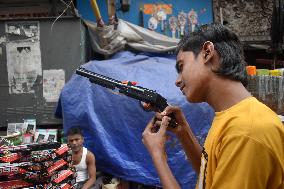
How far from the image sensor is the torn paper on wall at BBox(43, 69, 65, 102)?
241 inches

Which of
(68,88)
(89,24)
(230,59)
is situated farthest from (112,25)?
(230,59)

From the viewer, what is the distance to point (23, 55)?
6.08 m

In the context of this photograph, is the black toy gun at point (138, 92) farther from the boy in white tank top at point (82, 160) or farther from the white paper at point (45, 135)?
the white paper at point (45, 135)

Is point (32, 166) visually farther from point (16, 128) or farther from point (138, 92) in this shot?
point (16, 128)

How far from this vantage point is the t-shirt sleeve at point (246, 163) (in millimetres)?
1318

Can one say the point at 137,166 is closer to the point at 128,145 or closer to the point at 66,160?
the point at 128,145

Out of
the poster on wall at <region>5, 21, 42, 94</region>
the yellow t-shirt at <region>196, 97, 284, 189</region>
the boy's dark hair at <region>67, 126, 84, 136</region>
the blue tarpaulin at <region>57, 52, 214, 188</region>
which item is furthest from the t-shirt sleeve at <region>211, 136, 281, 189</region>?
the poster on wall at <region>5, 21, 42, 94</region>

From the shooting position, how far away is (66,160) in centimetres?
358

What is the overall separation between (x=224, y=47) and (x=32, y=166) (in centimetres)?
229

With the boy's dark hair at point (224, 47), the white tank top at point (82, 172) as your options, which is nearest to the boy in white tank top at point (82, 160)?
the white tank top at point (82, 172)

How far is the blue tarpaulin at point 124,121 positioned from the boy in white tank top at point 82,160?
129mm

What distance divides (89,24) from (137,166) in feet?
9.37

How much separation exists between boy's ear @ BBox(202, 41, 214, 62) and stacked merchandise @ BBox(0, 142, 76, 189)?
85.0 inches

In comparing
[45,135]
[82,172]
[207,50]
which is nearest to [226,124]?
[207,50]
